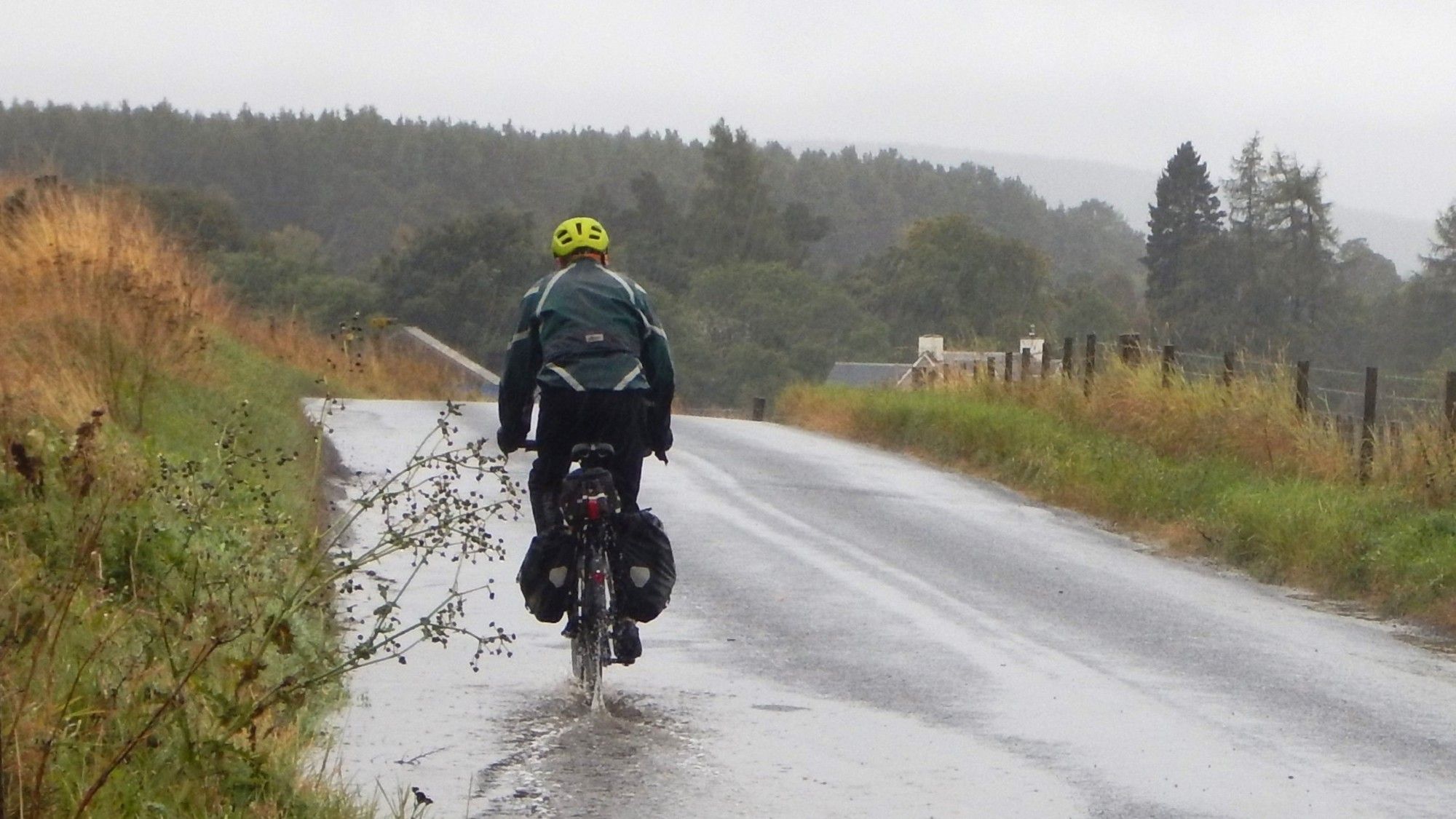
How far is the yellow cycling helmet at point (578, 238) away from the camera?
7793mm

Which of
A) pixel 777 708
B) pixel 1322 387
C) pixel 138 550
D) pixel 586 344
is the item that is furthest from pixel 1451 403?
pixel 138 550

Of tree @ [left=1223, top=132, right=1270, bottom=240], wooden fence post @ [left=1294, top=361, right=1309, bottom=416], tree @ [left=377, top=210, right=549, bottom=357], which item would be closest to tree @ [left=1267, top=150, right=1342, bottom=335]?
tree @ [left=1223, top=132, right=1270, bottom=240]

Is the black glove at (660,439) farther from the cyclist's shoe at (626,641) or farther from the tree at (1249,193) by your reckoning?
the tree at (1249,193)

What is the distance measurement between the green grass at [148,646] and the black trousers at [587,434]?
1.00 meters

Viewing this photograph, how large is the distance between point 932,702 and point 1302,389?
10.0 meters

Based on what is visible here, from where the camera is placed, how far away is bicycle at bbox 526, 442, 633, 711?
7516 millimetres

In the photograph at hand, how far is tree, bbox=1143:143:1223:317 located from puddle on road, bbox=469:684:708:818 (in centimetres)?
7158

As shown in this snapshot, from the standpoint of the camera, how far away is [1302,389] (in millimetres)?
17062

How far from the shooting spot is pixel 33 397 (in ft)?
35.4

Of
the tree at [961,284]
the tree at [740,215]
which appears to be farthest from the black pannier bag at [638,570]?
the tree at [740,215]

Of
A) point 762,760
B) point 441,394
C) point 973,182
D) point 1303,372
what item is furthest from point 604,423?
point 973,182

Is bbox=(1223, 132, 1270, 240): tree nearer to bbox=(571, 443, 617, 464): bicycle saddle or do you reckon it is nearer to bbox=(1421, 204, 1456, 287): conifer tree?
bbox=(1421, 204, 1456, 287): conifer tree

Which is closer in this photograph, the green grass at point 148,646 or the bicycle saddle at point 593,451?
the green grass at point 148,646

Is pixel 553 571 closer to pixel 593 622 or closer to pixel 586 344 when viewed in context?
pixel 593 622
